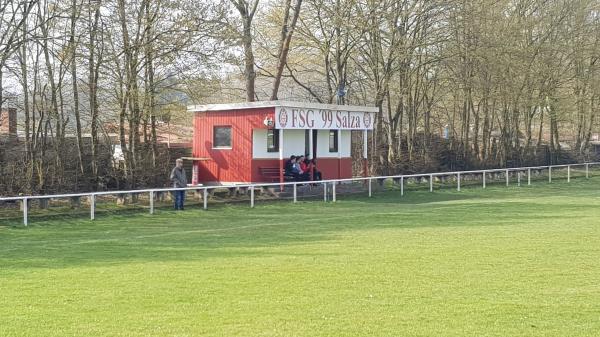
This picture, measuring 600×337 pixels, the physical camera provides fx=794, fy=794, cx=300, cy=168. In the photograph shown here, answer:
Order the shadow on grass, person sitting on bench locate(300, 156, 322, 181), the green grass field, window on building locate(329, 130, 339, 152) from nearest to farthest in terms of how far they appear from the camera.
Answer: the green grass field < the shadow on grass < person sitting on bench locate(300, 156, 322, 181) < window on building locate(329, 130, 339, 152)

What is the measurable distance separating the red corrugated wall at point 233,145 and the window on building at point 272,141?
32.2 inches

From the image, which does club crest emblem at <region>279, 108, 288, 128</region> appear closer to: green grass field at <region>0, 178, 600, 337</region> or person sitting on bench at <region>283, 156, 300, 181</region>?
person sitting on bench at <region>283, 156, 300, 181</region>

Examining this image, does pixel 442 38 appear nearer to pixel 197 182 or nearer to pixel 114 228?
pixel 197 182

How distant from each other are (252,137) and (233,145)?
2.78 feet

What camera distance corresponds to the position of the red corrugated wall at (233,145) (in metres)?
27.9

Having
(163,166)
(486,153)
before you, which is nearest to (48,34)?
(163,166)

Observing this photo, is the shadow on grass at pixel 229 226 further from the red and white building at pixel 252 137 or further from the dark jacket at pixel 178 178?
the red and white building at pixel 252 137

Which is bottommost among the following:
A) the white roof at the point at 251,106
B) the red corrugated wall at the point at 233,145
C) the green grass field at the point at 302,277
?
the green grass field at the point at 302,277

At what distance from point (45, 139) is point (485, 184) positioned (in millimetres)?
21358

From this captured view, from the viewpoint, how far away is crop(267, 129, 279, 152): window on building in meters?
28.5

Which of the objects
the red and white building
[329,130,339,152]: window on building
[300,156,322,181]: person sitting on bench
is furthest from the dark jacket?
[329,130,339,152]: window on building

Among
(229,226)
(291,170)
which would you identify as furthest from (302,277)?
(291,170)

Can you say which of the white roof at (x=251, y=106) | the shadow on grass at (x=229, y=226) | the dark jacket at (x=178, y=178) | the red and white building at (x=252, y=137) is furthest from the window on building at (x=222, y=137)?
the dark jacket at (x=178, y=178)

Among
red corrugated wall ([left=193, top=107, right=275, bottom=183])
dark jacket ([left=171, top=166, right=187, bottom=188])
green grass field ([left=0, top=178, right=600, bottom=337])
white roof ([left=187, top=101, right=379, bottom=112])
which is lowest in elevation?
green grass field ([left=0, top=178, right=600, bottom=337])
